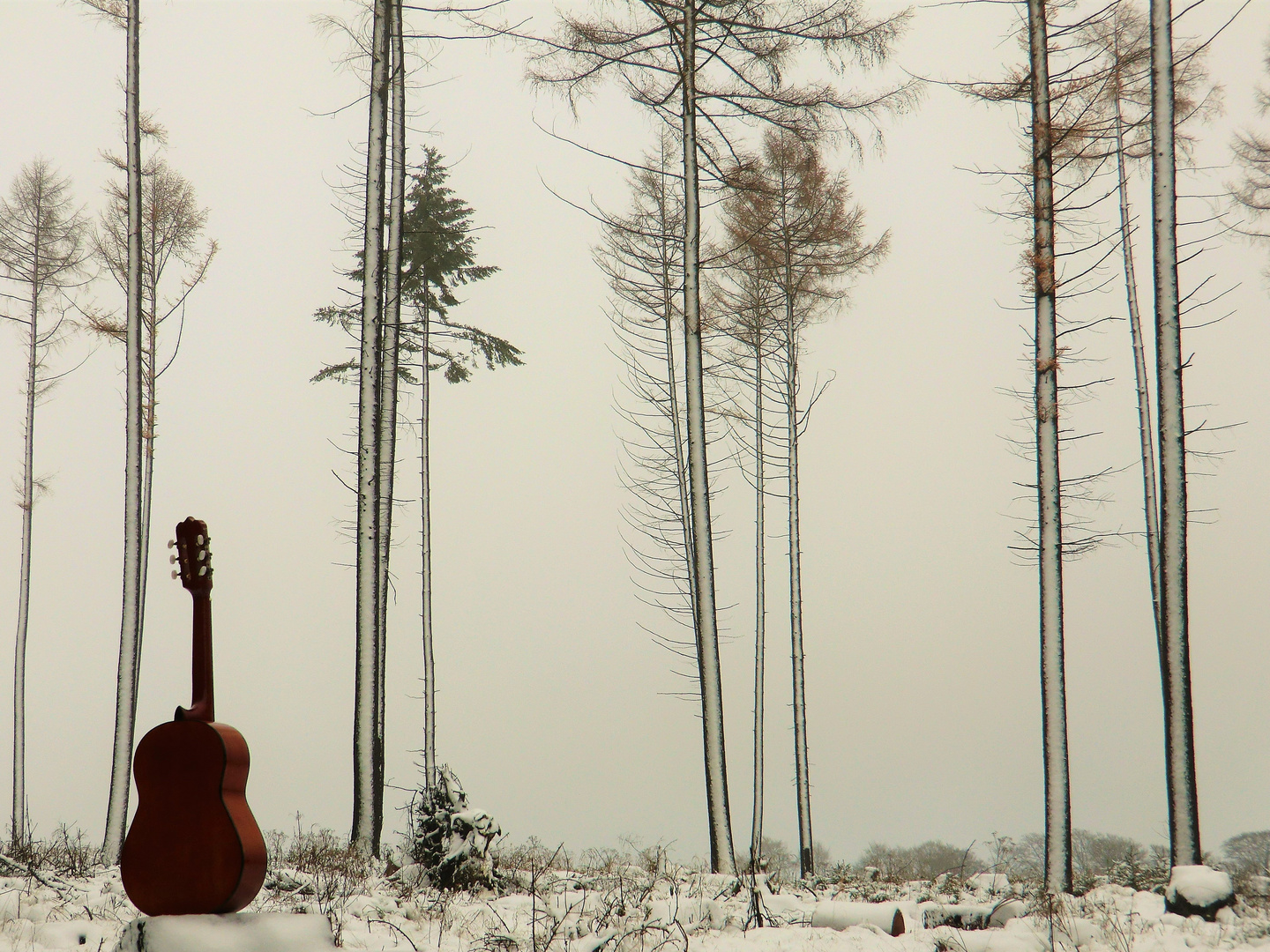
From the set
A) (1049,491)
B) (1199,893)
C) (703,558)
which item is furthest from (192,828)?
(1049,491)

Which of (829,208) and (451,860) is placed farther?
(829,208)

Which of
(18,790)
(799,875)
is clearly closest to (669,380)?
(799,875)

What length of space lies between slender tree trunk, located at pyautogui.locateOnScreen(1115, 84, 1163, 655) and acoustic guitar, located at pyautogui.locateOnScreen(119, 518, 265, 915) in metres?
10.5

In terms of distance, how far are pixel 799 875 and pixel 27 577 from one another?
12.7 meters

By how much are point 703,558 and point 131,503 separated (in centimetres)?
581

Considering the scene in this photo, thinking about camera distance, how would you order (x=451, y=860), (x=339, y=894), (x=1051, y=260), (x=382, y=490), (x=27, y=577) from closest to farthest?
1. (x=339, y=894)
2. (x=451, y=860)
3. (x=1051, y=260)
4. (x=382, y=490)
5. (x=27, y=577)

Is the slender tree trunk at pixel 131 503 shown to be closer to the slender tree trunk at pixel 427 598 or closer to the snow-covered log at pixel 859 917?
the slender tree trunk at pixel 427 598

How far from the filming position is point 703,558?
25.9ft

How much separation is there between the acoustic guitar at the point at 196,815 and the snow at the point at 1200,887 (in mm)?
5340

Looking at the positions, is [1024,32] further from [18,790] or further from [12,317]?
[18,790]

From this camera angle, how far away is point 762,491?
1252cm

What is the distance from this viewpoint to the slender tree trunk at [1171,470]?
6984 mm

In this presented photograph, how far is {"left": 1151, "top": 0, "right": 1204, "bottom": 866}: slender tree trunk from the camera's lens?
6984 millimetres

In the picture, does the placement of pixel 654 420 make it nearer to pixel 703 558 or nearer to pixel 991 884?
pixel 703 558
